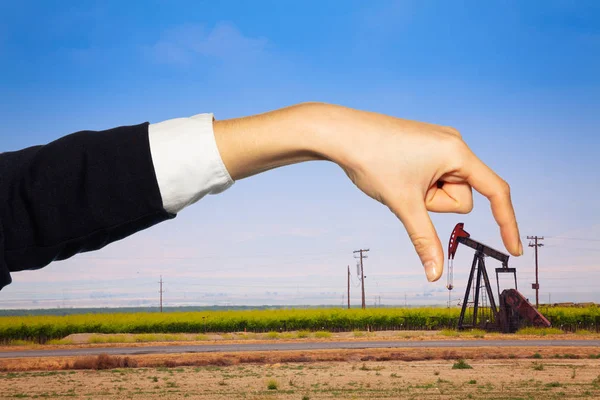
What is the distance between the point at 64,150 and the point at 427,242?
2.14 feet

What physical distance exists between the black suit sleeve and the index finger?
1.78 ft

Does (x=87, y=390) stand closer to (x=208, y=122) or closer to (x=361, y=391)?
(x=361, y=391)

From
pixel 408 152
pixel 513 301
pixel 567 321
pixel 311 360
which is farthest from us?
pixel 567 321

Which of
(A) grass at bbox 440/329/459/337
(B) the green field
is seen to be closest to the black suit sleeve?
(A) grass at bbox 440/329/459/337

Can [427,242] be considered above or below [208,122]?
below

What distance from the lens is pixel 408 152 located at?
1.09 metres

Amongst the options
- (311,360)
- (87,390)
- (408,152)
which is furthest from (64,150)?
(311,360)

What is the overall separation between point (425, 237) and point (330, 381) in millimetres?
19016

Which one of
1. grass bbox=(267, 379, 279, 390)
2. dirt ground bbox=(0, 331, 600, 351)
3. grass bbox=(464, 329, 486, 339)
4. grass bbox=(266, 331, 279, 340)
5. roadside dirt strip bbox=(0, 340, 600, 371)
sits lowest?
grass bbox=(266, 331, 279, 340)

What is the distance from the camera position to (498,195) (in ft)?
3.81

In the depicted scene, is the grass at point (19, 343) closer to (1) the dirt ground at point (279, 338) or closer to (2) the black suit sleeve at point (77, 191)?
(1) the dirt ground at point (279, 338)

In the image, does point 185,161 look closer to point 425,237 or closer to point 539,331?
point 425,237

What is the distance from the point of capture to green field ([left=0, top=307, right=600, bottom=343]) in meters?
41.8

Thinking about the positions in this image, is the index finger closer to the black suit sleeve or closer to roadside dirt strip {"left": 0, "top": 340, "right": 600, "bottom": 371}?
the black suit sleeve
